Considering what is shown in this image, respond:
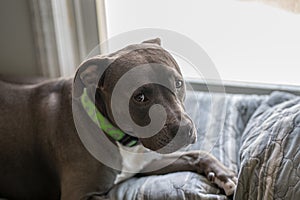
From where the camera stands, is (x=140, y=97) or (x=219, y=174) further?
(x=219, y=174)

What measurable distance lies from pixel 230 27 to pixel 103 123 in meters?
0.75

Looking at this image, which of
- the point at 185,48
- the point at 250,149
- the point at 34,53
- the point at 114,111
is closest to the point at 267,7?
the point at 185,48

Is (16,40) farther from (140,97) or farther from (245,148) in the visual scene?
(245,148)

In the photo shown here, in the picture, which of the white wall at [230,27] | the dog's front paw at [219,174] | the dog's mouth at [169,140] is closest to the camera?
the dog's mouth at [169,140]

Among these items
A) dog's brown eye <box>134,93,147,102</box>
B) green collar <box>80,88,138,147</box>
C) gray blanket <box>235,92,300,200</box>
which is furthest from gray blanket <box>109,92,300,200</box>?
dog's brown eye <box>134,93,147,102</box>

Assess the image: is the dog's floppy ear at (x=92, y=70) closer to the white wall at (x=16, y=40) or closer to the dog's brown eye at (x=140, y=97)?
the dog's brown eye at (x=140, y=97)

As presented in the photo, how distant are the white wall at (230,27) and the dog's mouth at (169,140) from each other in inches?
27.9

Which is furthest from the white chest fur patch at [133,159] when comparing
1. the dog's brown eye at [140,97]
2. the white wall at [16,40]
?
the white wall at [16,40]

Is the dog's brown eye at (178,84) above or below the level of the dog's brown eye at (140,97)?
above

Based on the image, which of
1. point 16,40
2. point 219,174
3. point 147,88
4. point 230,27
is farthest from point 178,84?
point 16,40

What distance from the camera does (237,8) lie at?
6.05ft

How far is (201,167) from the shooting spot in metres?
1.55

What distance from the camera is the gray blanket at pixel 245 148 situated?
Answer: 132 cm

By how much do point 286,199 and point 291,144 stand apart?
0.16 m
